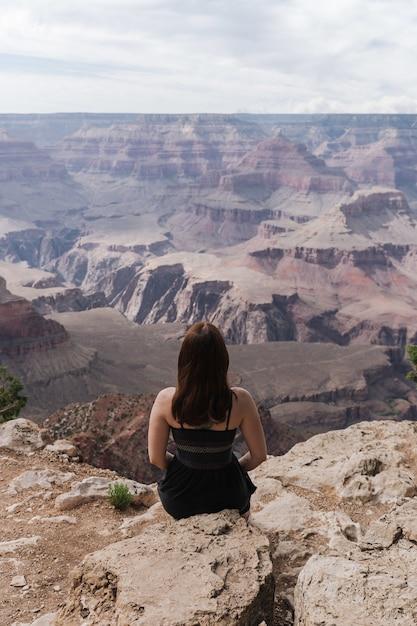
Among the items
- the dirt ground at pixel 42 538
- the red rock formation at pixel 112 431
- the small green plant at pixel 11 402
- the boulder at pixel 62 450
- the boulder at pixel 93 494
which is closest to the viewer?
the dirt ground at pixel 42 538

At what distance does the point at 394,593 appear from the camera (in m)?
5.27

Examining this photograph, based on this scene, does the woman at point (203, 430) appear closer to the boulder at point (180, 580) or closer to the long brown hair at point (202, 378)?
the long brown hair at point (202, 378)

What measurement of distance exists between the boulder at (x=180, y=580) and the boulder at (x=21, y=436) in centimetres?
812

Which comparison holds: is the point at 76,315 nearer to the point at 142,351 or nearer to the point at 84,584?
the point at 142,351

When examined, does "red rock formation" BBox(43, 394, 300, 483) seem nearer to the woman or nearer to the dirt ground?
the dirt ground

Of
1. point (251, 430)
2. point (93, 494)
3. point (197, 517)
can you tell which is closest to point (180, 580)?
point (197, 517)

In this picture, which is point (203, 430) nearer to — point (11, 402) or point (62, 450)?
point (62, 450)

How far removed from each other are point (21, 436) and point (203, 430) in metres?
8.84

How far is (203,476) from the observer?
6914 mm

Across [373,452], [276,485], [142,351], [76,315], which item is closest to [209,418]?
[276,485]

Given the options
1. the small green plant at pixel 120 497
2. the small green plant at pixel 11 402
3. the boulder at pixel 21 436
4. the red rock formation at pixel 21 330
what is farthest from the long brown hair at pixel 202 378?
the red rock formation at pixel 21 330

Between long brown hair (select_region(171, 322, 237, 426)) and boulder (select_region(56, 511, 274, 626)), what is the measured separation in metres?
1.24

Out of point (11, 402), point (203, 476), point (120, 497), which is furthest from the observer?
point (11, 402)

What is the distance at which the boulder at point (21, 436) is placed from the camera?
14.0m
